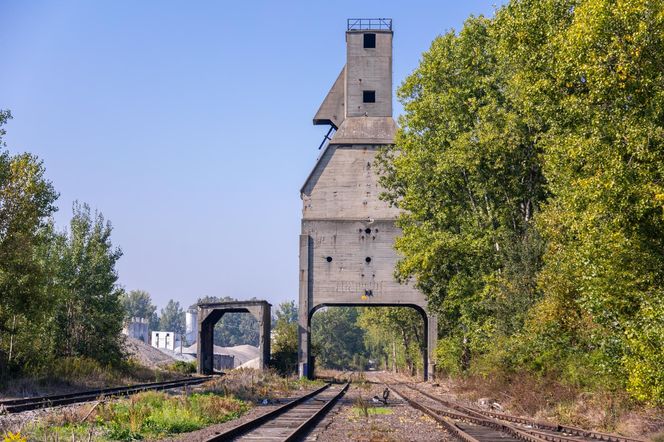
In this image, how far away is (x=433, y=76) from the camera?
34562mm

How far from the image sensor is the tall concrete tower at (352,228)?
1818 inches

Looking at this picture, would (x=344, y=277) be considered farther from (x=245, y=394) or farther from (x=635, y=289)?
(x=635, y=289)

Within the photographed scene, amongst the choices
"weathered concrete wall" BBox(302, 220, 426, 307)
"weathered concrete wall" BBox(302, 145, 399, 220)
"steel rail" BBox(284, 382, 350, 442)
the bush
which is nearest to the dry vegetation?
"steel rail" BBox(284, 382, 350, 442)

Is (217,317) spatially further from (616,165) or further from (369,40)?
(616,165)

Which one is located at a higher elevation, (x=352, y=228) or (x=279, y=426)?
(x=352, y=228)

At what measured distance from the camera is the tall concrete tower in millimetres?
46188

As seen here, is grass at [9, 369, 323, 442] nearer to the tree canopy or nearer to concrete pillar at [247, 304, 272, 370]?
the tree canopy

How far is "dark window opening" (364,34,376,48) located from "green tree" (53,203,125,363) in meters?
22.4

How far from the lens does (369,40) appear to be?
51094 mm

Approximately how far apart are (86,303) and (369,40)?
25.4 metres

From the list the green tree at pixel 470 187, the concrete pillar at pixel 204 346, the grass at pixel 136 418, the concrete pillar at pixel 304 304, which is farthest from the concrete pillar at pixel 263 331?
the grass at pixel 136 418

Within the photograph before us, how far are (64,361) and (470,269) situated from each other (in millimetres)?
19891

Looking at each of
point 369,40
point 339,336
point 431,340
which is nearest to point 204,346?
point 431,340

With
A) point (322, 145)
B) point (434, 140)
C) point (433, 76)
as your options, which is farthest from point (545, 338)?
point (322, 145)
